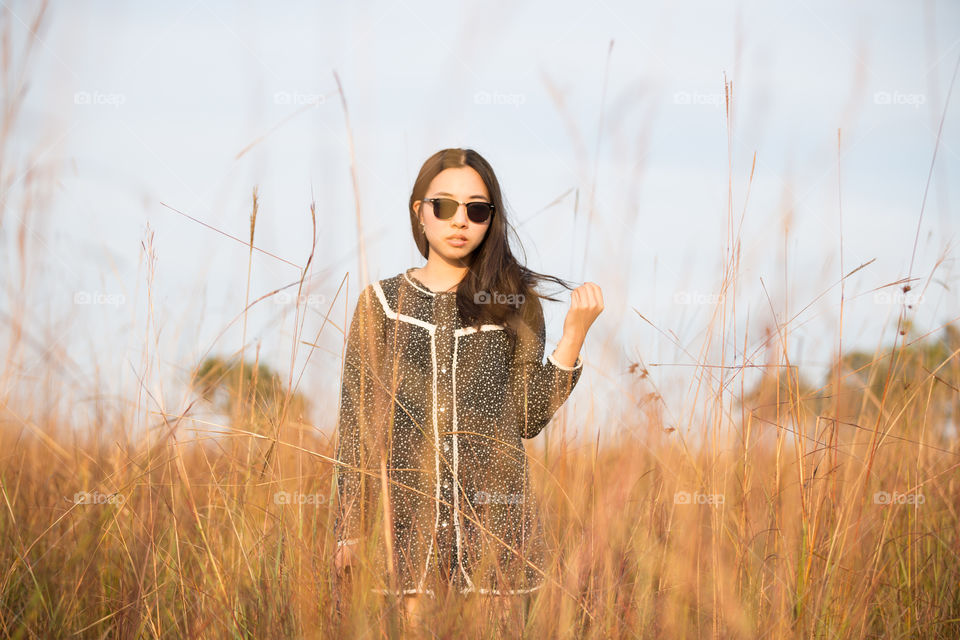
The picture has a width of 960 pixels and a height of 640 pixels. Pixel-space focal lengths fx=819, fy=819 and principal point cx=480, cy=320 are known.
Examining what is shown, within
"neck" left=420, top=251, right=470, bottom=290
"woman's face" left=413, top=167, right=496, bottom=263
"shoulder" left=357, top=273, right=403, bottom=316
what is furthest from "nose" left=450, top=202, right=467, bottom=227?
"shoulder" left=357, top=273, right=403, bottom=316

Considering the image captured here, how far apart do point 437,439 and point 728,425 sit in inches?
29.9

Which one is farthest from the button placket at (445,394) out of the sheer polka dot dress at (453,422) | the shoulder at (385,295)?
the shoulder at (385,295)

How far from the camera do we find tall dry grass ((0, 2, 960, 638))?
170 cm

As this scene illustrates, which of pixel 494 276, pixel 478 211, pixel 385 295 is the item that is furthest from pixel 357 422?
pixel 478 211

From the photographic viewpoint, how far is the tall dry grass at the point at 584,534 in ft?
5.57

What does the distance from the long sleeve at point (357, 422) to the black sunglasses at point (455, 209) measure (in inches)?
13.1

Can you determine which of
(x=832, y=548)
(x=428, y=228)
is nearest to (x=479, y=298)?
(x=428, y=228)

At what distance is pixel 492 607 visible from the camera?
1.67 metres

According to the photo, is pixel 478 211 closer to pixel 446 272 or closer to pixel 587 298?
pixel 446 272

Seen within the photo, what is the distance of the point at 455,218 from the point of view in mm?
2365

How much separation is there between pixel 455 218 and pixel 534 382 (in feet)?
1.72

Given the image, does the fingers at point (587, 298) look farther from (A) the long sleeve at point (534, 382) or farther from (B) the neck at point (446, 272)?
(B) the neck at point (446, 272)

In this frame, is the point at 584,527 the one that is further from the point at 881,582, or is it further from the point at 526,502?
the point at 881,582

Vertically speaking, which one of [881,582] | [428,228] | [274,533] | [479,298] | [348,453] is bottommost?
[881,582]
